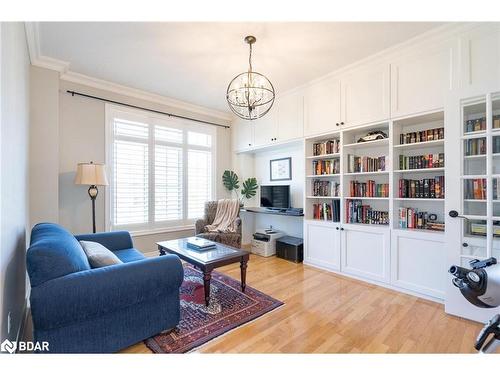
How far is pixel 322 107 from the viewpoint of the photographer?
10.7 ft

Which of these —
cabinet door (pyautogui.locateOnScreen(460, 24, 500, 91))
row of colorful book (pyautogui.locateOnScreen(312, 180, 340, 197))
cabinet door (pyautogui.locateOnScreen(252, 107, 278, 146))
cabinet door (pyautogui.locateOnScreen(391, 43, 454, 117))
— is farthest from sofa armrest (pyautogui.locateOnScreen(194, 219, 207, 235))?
cabinet door (pyautogui.locateOnScreen(460, 24, 500, 91))

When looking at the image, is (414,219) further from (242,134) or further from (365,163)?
(242,134)

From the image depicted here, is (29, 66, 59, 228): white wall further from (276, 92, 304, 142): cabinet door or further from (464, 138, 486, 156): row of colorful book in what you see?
(464, 138, 486, 156): row of colorful book

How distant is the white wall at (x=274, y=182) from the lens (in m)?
4.06

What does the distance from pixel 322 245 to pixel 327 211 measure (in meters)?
0.48

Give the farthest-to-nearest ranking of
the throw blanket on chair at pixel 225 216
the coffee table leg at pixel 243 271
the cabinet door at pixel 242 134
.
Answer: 1. the cabinet door at pixel 242 134
2. the throw blanket on chair at pixel 225 216
3. the coffee table leg at pixel 243 271

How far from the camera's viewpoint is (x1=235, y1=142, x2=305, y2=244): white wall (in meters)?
4.06

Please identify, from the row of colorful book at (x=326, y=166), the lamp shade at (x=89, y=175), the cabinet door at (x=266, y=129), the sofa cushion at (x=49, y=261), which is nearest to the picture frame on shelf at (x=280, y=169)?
the cabinet door at (x=266, y=129)

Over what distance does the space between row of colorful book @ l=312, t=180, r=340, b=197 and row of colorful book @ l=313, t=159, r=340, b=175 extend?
0.49ft

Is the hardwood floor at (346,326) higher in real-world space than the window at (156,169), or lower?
lower

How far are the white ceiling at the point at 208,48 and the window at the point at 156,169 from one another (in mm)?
737

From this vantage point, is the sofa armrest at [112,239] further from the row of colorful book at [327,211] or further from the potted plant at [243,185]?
the row of colorful book at [327,211]

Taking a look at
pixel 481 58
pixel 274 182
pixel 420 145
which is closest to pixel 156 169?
pixel 274 182

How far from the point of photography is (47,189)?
2809 mm
